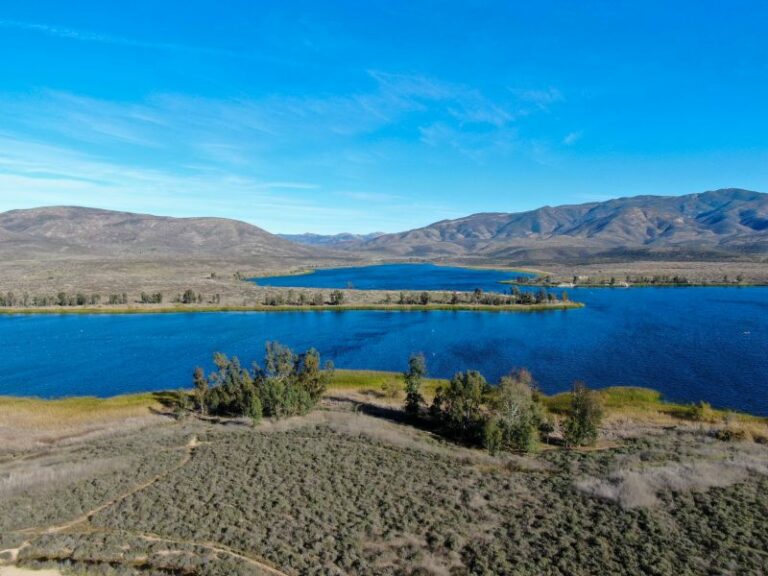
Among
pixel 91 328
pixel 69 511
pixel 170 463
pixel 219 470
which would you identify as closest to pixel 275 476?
pixel 219 470

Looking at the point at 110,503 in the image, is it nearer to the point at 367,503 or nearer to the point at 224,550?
the point at 224,550

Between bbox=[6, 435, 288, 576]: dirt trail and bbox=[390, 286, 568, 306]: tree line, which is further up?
bbox=[390, 286, 568, 306]: tree line

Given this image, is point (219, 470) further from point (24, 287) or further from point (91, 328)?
point (24, 287)

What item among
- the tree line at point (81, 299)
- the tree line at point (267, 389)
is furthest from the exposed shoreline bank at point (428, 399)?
the tree line at point (81, 299)

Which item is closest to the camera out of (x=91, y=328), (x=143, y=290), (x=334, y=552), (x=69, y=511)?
(x=334, y=552)

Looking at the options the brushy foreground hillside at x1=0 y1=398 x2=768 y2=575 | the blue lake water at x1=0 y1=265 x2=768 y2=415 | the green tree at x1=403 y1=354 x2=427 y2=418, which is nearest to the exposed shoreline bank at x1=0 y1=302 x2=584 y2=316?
the blue lake water at x1=0 y1=265 x2=768 y2=415

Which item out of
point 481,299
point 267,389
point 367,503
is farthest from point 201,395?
point 481,299

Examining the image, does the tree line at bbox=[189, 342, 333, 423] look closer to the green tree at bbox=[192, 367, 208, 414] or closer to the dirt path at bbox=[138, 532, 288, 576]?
the green tree at bbox=[192, 367, 208, 414]

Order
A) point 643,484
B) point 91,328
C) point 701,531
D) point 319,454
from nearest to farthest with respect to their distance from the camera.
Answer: point 701,531 → point 643,484 → point 319,454 → point 91,328
